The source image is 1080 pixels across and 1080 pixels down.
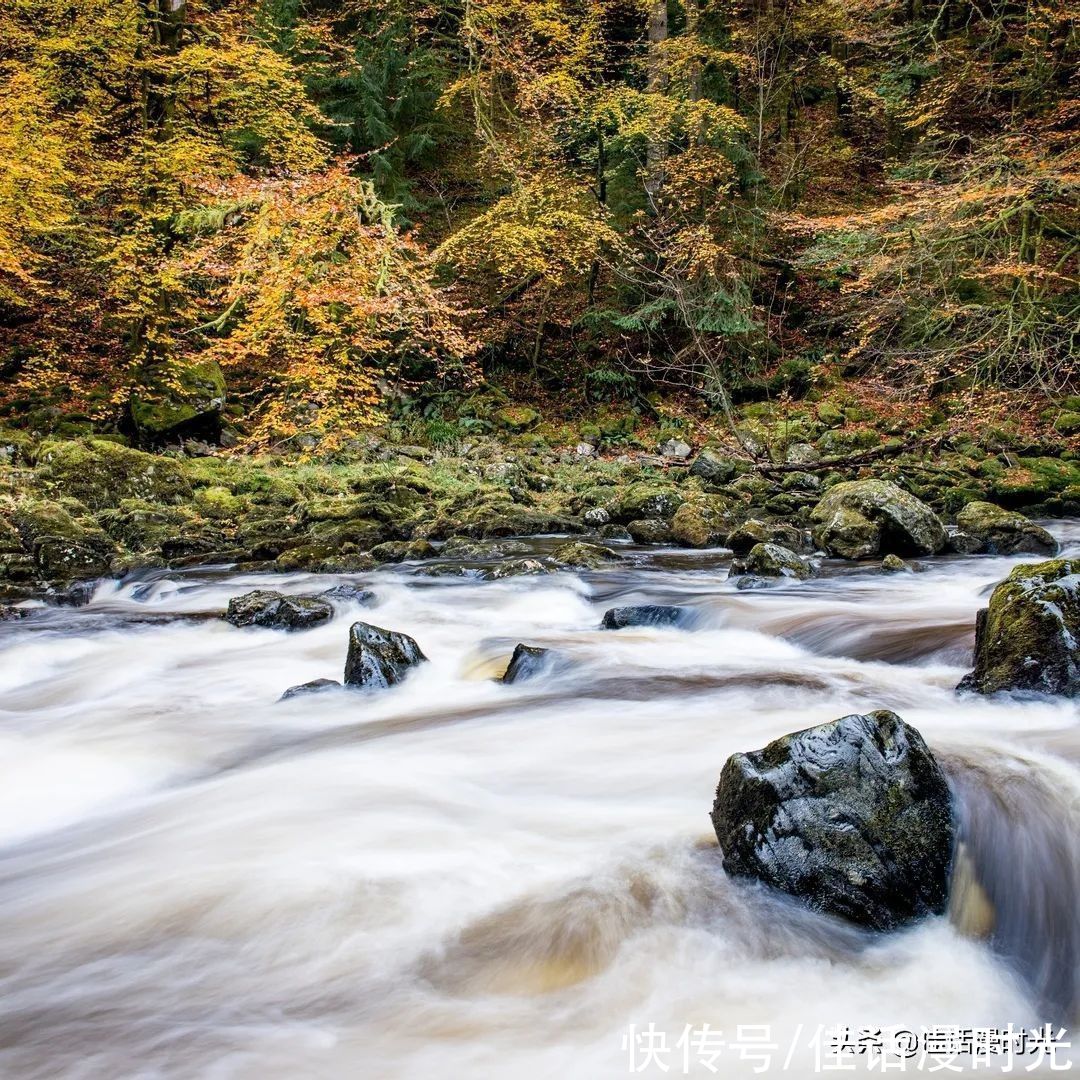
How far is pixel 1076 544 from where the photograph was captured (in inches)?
325

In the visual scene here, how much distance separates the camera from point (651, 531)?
9.70m

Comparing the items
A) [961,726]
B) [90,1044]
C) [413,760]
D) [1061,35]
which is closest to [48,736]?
[413,760]

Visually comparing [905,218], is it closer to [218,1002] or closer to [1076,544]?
[1076,544]

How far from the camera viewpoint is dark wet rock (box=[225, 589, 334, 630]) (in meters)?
6.07

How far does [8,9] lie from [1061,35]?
15537 millimetres

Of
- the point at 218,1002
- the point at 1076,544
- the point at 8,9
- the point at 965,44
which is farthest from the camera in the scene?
the point at 965,44

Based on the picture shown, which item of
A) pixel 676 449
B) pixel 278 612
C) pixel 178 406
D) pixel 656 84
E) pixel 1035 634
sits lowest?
pixel 278 612

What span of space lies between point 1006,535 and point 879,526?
1.31 metres

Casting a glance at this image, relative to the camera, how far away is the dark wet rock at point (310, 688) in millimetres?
4648

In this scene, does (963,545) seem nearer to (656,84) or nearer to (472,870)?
(472,870)

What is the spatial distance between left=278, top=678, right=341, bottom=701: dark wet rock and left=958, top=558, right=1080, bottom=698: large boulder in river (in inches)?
133

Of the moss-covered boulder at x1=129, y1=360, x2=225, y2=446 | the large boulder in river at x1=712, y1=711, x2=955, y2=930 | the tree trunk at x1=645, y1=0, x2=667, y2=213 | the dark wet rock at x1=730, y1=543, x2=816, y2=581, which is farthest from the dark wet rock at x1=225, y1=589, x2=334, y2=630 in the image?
the tree trunk at x1=645, y1=0, x2=667, y2=213

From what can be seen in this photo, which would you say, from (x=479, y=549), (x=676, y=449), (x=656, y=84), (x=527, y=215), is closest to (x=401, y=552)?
(x=479, y=549)

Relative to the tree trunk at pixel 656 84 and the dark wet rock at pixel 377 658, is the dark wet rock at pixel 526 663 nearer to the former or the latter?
the dark wet rock at pixel 377 658
